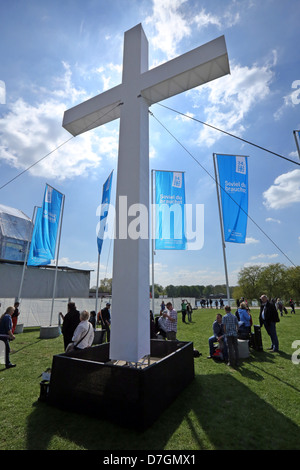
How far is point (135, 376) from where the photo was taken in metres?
3.26

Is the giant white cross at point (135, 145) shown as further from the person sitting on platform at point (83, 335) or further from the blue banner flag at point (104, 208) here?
the blue banner flag at point (104, 208)

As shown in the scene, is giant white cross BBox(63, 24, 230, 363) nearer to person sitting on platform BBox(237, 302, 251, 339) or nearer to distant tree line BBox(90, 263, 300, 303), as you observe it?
person sitting on platform BBox(237, 302, 251, 339)

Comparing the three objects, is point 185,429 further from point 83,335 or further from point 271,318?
point 271,318

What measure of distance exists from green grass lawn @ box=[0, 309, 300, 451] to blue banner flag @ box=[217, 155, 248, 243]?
4.77 m

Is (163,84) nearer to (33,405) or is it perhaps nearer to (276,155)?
(276,155)

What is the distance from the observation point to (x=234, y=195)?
8.95 meters

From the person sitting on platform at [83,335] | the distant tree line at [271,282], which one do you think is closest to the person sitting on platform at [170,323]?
the person sitting on platform at [83,335]

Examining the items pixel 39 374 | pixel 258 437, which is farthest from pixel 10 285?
pixel 258 437

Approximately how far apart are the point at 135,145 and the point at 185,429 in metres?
4.89

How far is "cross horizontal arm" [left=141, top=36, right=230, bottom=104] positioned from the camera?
13.8ft

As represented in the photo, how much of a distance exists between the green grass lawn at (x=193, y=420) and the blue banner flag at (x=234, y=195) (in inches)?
188

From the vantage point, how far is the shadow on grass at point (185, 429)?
2896 millimetres

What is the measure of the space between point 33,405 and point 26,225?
3625 cm

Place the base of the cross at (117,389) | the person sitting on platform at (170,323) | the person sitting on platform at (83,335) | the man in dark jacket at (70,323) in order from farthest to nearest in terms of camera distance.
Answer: the person sitting on platform at (170,323), the man in dark jacket at (70,323), the person sitting on platform at (83,335), the base of the cross at (117,389)
